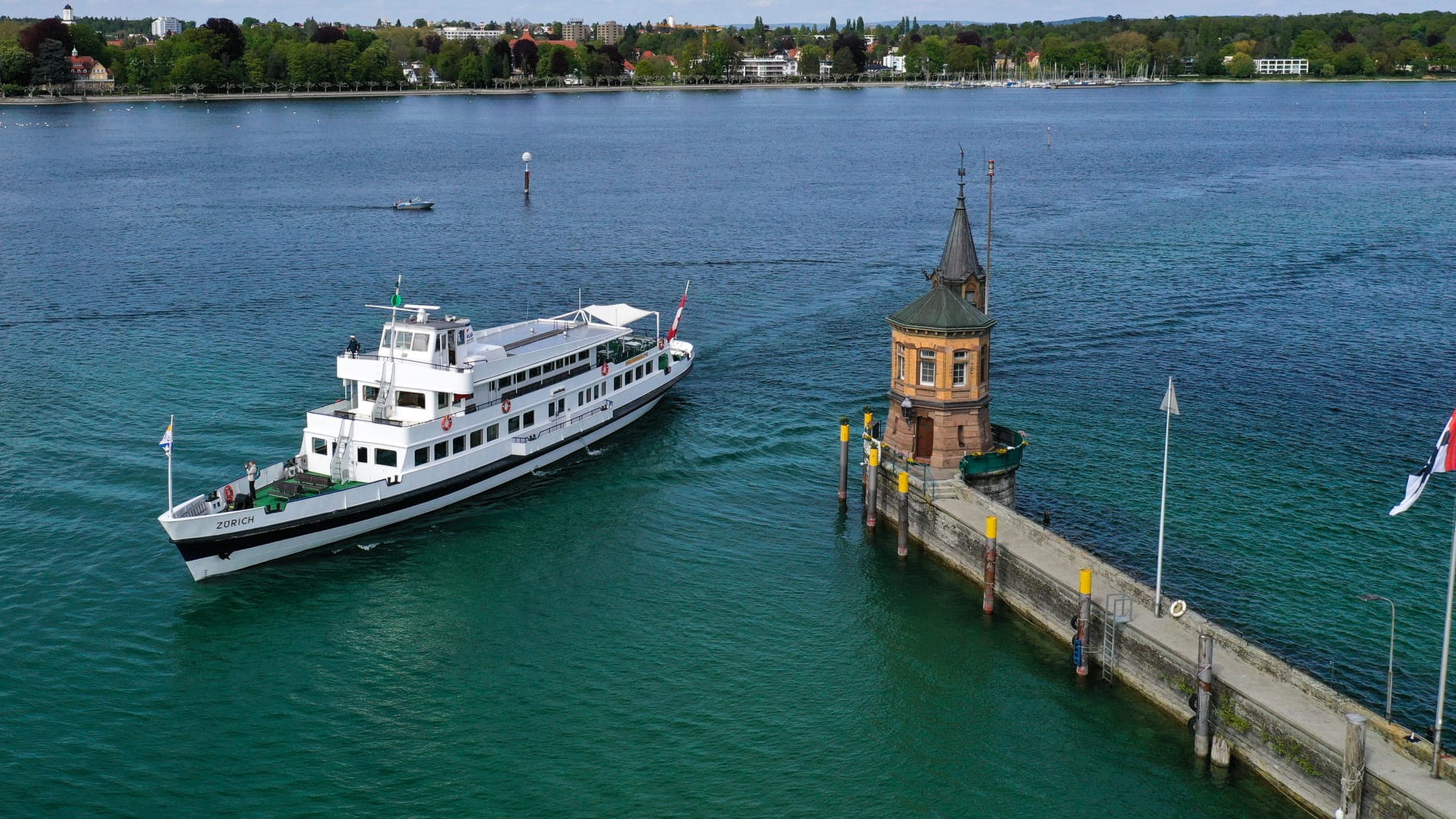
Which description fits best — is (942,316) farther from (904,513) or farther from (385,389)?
(385,389)

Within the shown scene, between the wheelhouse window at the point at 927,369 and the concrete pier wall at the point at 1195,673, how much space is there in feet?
13.2

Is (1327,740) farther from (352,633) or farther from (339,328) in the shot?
(339,328)

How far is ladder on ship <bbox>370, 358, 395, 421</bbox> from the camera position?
5928 cm

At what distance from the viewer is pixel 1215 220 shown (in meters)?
135

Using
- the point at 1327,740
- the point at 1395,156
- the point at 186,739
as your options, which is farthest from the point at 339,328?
the point at 1395,156

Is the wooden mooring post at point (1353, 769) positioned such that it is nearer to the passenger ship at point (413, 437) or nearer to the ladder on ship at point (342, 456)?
the passenger ship at point (413, 437)

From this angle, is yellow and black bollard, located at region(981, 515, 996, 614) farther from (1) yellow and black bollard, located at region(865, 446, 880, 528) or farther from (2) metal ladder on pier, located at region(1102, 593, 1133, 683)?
(1) yellow and black bollard, located at region(865, 446, 880, 528)

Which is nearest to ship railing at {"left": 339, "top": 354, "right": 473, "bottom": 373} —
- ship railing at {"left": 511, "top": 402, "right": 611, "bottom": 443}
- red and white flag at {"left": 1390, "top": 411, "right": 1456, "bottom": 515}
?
ship railing at {"left": 511, "top": 402, "right": 611, "bottom": 443}

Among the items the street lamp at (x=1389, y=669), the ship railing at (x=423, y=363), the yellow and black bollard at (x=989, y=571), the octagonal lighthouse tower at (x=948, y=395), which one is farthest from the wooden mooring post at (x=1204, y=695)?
the ship railing at (x=423, y=363)

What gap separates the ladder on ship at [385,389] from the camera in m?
59.3

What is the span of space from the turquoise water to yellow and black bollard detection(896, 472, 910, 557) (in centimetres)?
69

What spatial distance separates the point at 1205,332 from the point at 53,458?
6662 cm

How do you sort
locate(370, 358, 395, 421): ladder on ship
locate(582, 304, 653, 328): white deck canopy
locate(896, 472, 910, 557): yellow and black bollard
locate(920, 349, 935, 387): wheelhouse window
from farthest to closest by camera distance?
1. locate(582, 304, 653, 328): white deck canopy
2. locate(370, 358, 395, 421): ladder on ship
3. locate(920, 349, 935, 387): wheelhouse window
4. locate(896, 472, 910, 557): yellow and black bollard

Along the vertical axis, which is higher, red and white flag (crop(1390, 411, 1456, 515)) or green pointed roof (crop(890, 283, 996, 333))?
green pointed roof (crop(890, 283, 996, 333))
